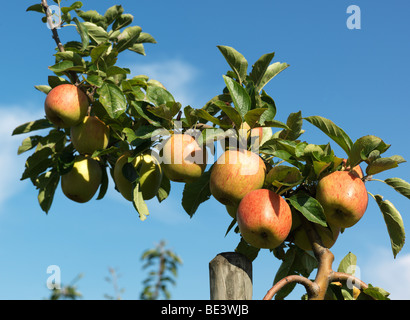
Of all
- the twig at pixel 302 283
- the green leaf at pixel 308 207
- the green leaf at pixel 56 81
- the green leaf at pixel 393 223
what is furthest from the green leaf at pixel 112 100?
the green leaf at pixel 393 223

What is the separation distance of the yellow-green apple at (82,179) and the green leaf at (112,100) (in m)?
0.55

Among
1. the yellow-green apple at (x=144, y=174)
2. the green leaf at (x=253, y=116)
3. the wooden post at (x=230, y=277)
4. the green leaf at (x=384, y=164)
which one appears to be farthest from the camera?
the yellow-green apple at (x=144, y=174)

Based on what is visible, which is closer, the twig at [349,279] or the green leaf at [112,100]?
the twig at [349,279]

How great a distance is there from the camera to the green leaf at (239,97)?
2148 mm

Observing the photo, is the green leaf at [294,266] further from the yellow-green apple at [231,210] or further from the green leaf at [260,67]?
the green leaf at [260,67]

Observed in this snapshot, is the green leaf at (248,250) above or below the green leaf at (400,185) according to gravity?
below

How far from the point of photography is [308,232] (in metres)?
2.25

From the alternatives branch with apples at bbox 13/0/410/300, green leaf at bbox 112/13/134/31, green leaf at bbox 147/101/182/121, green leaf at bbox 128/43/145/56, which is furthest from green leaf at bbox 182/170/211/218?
green leaf at bbox 112/13/134/31

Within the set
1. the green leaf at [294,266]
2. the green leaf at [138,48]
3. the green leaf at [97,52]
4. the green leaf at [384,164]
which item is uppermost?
the green leaf at [138,48]

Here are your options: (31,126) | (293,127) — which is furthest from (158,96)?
(31,126)
